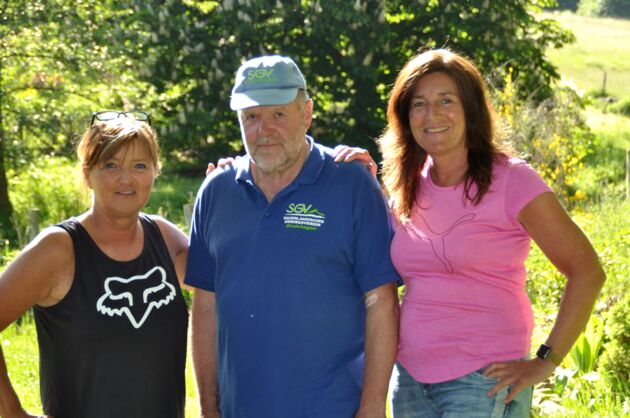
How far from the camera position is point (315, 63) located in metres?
18.3

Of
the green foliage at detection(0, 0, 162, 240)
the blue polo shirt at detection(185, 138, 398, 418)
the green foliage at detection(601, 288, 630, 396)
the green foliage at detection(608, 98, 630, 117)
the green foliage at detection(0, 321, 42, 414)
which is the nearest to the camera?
the blue polo shirt at detection(185, 138, 398, 418)

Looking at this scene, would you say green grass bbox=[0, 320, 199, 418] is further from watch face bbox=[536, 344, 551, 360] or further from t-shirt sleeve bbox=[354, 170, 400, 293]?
watch face bbox=[536, 344, 551, 360]

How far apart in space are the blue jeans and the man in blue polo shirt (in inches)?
6.9

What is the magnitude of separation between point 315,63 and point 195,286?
49.2 ft

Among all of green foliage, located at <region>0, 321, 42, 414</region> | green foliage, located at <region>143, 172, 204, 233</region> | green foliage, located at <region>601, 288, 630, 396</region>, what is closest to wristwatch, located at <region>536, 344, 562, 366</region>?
green foliage, located at <region>601, 288, 630, 396</region>

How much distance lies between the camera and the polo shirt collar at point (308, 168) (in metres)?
3.45

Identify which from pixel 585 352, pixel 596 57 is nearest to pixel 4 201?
pixel 585 352

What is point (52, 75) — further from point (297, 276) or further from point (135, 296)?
point (297, 276)

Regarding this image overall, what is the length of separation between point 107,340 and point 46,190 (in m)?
12.3

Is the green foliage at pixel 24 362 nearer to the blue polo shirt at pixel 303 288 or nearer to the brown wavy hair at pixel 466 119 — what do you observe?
the blue polo shirt at pixel 303 288

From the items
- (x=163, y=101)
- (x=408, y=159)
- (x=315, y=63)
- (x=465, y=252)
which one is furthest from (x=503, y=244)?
(x=315, y=63)

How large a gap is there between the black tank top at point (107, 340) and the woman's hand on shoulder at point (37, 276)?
38 mm

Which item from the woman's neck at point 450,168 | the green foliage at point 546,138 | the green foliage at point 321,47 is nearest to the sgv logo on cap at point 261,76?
the woman's neck at point 450,168

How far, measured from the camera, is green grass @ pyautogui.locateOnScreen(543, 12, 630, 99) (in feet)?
113
